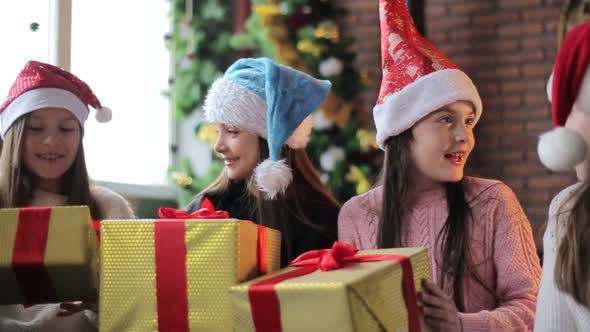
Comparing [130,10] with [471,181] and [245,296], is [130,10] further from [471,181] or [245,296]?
[245,296]

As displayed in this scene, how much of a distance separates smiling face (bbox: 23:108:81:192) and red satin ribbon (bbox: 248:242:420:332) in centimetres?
99

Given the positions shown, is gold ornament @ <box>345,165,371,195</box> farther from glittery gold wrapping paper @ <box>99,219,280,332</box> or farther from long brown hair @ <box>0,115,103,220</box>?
glittery gold wrapping paper @ <box>99,219,280,332</box>

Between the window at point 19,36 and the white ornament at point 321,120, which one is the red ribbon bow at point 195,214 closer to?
the window at point 19,36

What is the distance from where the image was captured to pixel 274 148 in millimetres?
2279

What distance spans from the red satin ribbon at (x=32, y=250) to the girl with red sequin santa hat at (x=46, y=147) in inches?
27.5

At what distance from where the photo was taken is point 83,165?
7.57ft

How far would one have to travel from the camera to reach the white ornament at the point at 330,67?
4.24 meters

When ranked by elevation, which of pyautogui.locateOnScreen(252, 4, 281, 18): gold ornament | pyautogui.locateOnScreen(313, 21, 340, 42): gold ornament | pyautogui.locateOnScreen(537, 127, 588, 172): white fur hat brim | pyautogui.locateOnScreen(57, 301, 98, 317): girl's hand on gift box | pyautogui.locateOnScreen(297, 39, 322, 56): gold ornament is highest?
pyautogui.locateOnScreen(252, 4, 281, 18): gold ornament

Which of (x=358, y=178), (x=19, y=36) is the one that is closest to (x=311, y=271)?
(x=19, y=36)

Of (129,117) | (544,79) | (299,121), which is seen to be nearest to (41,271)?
(299,121)

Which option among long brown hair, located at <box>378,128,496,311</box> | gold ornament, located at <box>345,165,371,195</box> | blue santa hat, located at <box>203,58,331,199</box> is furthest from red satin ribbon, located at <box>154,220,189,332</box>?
gold ornament, located at <box>345,165,371,195</box>

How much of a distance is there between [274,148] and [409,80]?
433mm

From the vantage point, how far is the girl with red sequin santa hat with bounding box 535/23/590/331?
51.4 inches

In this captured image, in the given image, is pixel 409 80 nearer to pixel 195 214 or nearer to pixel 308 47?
pixel 195 214
